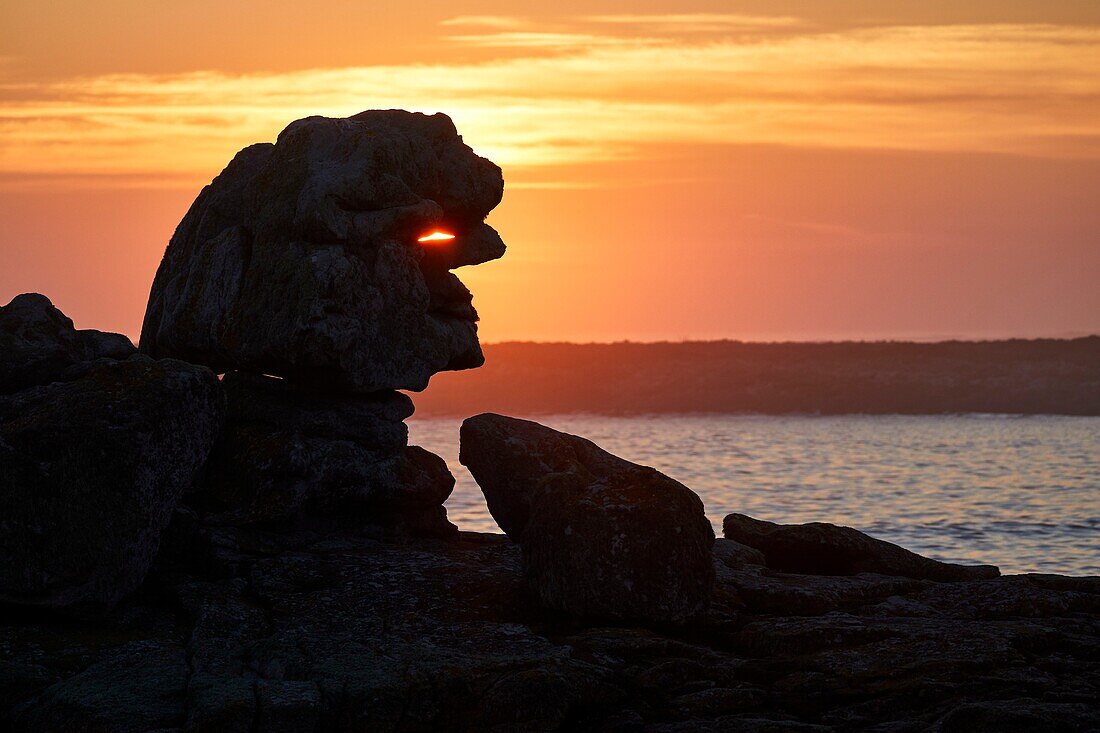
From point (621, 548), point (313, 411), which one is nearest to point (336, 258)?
point (313, 411)

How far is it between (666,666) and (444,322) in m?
10.1

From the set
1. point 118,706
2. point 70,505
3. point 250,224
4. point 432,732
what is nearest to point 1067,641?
point 432,732

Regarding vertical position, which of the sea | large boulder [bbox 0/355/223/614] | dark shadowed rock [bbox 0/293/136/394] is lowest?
the sea

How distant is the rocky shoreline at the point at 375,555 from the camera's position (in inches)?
558

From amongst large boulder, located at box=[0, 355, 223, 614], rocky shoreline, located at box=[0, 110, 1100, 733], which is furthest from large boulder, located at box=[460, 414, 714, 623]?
large boulder, located at box=[0, 355, 223, 614]

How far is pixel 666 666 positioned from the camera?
15297 mm

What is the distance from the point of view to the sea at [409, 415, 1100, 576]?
155 feet

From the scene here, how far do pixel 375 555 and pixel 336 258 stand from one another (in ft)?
17.2

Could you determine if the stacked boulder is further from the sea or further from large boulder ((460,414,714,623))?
the sea

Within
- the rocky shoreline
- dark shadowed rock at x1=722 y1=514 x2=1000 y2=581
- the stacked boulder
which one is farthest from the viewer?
dark shadowed rock at x1=722 y1=514 x2=1000 y2=581

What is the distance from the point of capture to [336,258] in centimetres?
2039

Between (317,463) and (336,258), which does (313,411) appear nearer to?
(317,463)

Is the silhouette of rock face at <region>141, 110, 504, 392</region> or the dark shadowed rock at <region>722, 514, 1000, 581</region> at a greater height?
the silhouette of rock face at <region>141, 110, 504, 392</region>

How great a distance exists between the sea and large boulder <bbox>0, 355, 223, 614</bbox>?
87.0 ft
